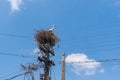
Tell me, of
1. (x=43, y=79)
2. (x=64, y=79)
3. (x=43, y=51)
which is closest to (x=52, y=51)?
(x=43, y=51)

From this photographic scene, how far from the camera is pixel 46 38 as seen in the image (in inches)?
1288

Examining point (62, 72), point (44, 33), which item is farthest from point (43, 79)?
point (44, 33)

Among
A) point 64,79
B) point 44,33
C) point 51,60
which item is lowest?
point 64,79

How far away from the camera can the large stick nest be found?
32.7 m

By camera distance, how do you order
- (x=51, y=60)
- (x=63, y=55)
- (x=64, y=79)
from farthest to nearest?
(x=51, y=60)
(x=63, y=55)
(x=64, y=79)

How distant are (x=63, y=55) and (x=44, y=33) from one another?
493cm

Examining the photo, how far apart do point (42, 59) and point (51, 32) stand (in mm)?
3629

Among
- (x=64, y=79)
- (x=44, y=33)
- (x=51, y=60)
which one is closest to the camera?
(x=64, y=79)

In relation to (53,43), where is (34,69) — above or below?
below

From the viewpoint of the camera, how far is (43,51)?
103ft

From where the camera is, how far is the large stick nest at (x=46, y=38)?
32.7 meters

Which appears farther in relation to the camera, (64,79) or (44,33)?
(44,33)

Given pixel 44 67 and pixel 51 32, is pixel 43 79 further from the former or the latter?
pixel 51 32

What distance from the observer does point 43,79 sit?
1167 inches
